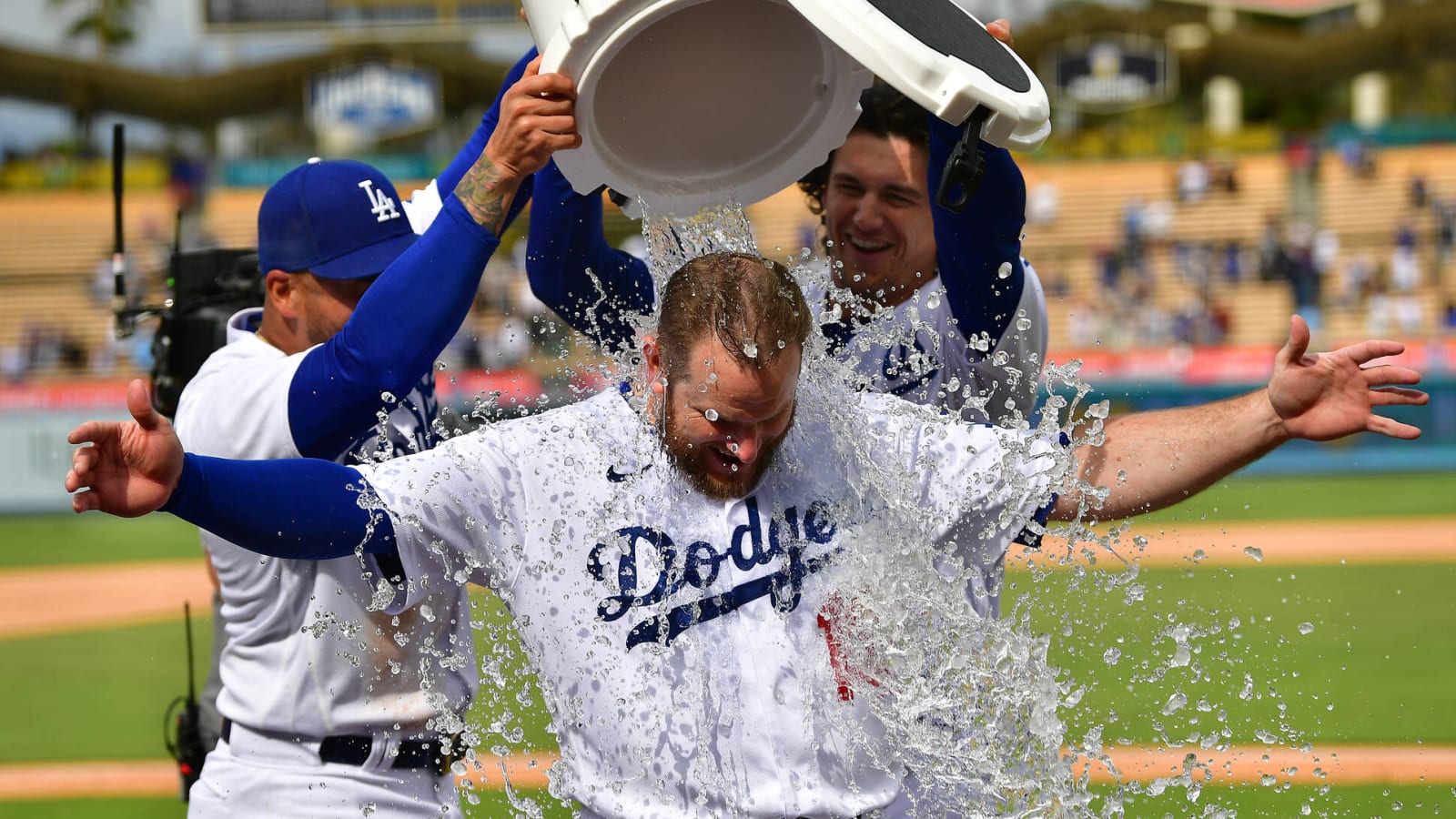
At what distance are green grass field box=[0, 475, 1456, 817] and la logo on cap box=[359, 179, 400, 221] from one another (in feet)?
5.15

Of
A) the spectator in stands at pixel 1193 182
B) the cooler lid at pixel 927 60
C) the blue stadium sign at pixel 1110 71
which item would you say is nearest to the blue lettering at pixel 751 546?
the cooler lid at pixel 927 60

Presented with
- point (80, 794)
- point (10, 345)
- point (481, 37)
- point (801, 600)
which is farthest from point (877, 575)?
point (481, 37)

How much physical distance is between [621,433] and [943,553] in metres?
0.72

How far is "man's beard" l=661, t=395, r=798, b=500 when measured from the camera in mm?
2920

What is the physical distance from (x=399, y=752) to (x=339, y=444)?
771 mm

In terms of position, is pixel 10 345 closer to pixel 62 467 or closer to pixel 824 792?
pixel 62 467

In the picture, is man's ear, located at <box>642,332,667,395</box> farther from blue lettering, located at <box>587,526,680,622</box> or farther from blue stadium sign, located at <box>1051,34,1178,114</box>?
blue stadium sign, located at <box>1051,34,1178,114</box>

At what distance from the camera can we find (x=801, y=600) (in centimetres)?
291

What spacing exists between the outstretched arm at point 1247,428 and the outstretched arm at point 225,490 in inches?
58.8

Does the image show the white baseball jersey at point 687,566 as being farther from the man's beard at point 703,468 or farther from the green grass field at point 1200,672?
the green grass field at point 1200,672

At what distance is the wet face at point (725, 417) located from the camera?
2.79 meters

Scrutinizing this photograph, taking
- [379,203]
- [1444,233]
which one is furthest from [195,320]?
[1444,233]

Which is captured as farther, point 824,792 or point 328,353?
point 328,353

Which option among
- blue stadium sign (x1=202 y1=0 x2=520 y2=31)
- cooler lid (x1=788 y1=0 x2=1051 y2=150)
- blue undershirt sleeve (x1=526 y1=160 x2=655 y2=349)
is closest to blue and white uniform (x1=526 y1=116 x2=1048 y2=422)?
blue undershirt sleeve (x1=526 y1=160 x2=655 y2=349)
